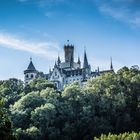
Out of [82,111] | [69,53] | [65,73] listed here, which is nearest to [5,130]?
[82,111]

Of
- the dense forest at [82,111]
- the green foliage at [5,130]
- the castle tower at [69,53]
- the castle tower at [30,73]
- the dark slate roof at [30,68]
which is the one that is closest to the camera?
the green foliage at [5,130]

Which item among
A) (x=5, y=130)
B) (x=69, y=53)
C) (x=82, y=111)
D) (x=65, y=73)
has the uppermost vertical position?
(x=69, y=53)

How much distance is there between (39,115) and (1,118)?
44505mm

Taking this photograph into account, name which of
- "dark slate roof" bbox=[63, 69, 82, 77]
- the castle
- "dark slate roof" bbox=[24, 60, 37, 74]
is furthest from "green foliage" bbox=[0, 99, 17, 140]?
"dark slate roof" bbox=[24, 60, 37, 74]

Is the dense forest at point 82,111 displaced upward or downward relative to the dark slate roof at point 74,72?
downward

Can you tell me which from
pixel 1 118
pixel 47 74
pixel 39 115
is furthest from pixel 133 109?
pixel 47 74

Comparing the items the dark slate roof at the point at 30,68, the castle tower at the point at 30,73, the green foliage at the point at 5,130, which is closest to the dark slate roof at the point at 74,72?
the castle tower at the point at 30,73

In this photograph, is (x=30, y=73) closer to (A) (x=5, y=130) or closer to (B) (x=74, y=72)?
(B) (x=74, y=72)

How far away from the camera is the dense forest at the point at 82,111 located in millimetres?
85875

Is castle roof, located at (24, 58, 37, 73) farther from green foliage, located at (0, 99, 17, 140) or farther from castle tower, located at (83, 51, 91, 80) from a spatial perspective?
green foliage, located at (0, 99, 17, 140)

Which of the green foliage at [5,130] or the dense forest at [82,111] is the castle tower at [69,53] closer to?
the dense forest at [82,111]

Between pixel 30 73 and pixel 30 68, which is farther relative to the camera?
pixel 30 68

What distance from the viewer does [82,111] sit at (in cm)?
8944

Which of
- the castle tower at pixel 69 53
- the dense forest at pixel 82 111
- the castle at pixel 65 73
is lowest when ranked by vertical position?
the dense forest at pixel 82 111
